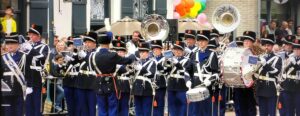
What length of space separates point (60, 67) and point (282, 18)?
16.0 meters

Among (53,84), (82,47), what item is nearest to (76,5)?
(53,84)

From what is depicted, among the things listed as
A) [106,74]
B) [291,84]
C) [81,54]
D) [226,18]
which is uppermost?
[226,18]

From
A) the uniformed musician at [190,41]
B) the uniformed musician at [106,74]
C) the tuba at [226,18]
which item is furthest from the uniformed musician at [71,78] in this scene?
the tuba at [226,18]

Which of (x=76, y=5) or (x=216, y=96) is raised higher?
(x=76, y=5)

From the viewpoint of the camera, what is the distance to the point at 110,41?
1656cm

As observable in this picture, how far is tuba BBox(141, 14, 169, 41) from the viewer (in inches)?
817

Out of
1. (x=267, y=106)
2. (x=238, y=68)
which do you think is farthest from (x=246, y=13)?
(x=238, y=68)

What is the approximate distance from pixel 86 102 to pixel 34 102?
1.09 m

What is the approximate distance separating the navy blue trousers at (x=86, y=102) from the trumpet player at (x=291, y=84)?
12.3 feet

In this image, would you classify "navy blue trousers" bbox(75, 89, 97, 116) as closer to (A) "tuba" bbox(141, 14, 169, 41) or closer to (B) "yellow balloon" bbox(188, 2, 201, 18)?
(A) "tuba" bbox(141, 14, 169, 41)

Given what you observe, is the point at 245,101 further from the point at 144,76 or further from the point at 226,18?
the point at 226,18

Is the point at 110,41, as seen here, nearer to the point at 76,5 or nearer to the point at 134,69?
the point at 134,69

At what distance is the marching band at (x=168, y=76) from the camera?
656 inches

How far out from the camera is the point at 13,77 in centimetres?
1512
